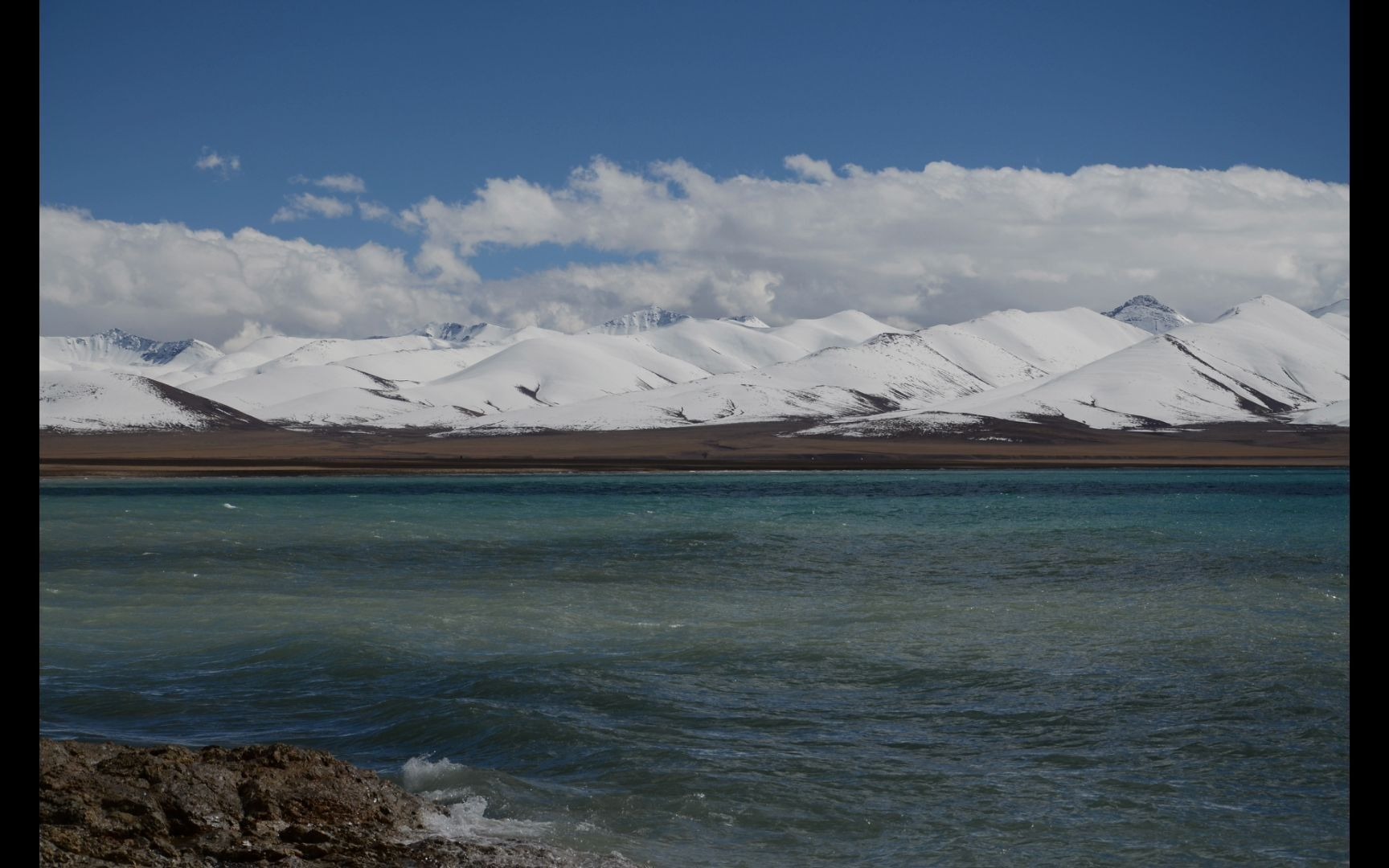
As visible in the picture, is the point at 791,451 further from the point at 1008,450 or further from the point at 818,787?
the point at 818,787

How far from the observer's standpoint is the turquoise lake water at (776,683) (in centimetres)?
776

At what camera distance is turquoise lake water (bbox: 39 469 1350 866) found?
7758 mm

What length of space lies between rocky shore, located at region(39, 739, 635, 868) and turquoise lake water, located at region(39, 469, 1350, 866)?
624mm

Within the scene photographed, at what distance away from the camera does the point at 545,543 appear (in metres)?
30.5

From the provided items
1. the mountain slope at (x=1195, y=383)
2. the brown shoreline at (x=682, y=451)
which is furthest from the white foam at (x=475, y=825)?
the mountain slope at (x=1195, y=383)

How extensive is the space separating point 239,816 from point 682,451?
113 metres

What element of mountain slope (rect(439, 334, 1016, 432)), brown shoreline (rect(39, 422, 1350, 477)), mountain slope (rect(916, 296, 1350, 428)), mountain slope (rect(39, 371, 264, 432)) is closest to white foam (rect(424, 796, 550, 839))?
brown shoreline (rect(39, 422, 1350, 477))

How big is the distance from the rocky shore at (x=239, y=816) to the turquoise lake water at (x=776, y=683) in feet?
2.05

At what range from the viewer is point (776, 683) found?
12242 millimetres

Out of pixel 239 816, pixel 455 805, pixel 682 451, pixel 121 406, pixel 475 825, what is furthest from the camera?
pixel 121 406

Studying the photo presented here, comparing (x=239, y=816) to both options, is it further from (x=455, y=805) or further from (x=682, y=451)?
(x=682, y=451)

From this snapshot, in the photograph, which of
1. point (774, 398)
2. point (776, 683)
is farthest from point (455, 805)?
point (774, 398)

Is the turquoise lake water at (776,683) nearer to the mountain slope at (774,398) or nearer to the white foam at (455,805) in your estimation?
the white foam at (455,805)

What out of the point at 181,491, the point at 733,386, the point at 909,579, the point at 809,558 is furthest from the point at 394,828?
the point at 733,386
